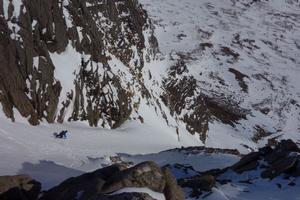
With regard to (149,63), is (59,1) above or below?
above

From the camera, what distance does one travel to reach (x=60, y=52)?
29094 millimetres

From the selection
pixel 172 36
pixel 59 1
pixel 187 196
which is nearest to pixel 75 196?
pixel 187 196

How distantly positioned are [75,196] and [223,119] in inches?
1614

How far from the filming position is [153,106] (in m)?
37.5

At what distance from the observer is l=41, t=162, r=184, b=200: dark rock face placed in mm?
11984

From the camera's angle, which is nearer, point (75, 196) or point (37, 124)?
point (75, 196)

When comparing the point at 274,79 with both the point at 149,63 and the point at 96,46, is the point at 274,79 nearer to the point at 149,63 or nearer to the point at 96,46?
the point at 149,63

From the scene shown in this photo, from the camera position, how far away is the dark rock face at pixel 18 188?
12523mm

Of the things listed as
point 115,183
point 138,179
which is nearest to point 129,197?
point 115,183

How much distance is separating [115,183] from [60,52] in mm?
18006

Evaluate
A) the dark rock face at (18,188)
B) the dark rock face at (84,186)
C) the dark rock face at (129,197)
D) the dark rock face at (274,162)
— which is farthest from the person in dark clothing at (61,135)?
the dark rock face at (129,197)

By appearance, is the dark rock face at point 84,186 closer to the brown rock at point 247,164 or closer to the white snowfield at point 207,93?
the white snowfield at point 207,93

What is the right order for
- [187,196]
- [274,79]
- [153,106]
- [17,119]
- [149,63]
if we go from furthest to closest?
[274,79] → [149,63] → [153,106] → [17,119] → [187,196]

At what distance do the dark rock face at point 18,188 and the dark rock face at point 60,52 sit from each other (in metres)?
12.1
